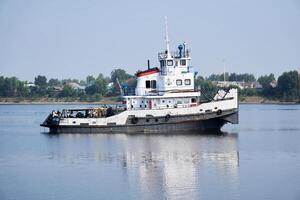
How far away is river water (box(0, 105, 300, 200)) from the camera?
3684 cm

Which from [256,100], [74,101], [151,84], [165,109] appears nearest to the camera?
[165,109]

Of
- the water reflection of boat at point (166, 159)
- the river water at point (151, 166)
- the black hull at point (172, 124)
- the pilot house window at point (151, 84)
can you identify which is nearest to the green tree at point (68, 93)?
the river water at point (151, 166)

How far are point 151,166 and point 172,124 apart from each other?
16992 millimetres

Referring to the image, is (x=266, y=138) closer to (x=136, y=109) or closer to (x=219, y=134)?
(x=219, y=134)

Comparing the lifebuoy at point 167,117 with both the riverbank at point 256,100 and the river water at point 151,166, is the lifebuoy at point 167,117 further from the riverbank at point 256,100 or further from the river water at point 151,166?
the riverbank at point 256,100

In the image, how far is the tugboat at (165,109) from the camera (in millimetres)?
60688

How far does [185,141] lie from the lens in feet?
185

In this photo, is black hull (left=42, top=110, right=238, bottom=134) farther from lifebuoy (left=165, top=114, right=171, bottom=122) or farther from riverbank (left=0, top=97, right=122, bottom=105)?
riverbank (left=0, top=97, right=122, bottom=105)

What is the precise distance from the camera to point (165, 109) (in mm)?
60594

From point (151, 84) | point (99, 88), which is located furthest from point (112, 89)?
point (151, 84)

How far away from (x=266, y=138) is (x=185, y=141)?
22.7 feet

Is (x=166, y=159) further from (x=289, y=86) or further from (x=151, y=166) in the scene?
(x=289, y=86)

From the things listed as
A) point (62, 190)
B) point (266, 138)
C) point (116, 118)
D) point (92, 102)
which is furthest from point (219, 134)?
point (92, 102)

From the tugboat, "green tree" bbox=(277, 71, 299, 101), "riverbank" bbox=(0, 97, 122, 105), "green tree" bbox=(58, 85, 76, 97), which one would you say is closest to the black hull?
the tugboat
